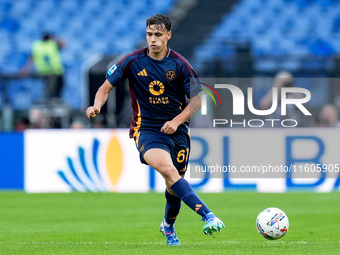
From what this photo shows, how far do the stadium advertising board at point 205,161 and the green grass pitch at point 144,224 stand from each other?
34 cm

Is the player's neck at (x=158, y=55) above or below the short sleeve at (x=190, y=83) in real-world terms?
above

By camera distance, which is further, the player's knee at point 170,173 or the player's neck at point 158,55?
the player's neck at point 158,55

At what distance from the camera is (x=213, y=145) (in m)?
12.7

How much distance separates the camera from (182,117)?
664 centimetres

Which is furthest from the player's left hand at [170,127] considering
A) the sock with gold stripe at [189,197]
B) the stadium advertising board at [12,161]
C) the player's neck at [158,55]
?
the stadium advertising board at [12,161]

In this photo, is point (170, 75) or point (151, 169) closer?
point (170, 75)

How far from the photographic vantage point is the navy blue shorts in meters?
6.62

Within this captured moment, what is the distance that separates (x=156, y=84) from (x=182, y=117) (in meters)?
0.39

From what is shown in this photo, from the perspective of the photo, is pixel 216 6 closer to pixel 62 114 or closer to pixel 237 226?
pixel 62 114

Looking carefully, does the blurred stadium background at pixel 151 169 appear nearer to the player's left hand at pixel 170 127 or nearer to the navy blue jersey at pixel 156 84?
the player's left hand at pixel 170 127

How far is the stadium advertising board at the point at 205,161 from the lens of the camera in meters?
12.6

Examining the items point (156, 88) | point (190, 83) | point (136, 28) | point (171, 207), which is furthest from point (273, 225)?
point (136, 28)

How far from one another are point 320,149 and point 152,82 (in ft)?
21.3

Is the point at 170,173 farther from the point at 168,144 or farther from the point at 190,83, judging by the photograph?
the point at 190,83
